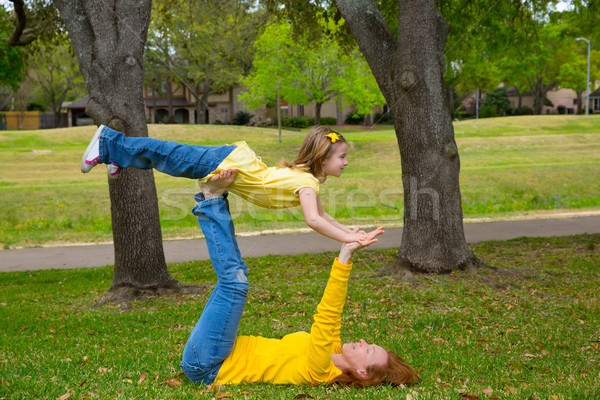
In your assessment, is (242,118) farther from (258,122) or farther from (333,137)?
(333,137)

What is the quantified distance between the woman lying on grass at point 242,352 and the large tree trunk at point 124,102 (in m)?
3.56

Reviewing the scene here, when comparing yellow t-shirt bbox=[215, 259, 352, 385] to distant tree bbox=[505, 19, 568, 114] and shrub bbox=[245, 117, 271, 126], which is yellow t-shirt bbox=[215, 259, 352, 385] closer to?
distant tree bbox=[505, 19, 568, 114]

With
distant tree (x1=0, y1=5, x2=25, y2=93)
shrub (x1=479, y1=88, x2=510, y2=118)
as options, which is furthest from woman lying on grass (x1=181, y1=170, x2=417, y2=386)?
shrub (x1=479, y1=88, x2=510, y2=118)

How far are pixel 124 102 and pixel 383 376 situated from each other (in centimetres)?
514

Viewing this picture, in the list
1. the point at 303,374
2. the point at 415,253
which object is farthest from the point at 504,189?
the point at 303,374

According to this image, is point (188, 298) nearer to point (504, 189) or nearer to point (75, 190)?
point (75, 190)

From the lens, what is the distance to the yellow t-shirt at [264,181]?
14.5 feet

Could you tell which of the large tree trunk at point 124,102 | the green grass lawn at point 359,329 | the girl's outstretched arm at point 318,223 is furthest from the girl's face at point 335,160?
the large tree trunk at point 124,102

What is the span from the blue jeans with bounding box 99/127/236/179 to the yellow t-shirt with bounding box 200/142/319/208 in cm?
10

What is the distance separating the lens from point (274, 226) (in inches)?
621

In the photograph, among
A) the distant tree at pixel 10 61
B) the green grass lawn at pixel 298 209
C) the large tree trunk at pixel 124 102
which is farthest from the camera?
the distant tree at pixel 10 61

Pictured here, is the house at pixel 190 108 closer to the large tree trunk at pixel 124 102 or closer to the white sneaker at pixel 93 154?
the large tree trunk at pixel 124 102

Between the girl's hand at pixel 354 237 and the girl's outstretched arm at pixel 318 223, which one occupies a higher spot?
the girl's outstretched arm at pixel 318 223

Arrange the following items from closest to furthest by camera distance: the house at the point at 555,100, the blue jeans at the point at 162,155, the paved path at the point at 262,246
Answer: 1. the blue jeans at the point at 162,155
2. the paved path at the point at 262,246
3. the house at the point at 555,100
